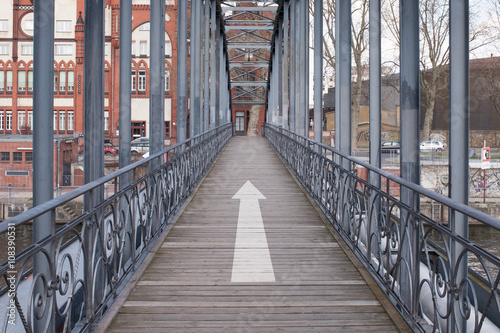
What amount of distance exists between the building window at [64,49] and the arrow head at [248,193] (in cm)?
2913

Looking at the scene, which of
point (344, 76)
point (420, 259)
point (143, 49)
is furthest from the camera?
point (143, 49)

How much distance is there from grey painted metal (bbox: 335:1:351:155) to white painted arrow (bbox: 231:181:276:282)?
1744 mm

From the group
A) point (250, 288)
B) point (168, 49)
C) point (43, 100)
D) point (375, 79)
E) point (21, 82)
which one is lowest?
point (250, 288)

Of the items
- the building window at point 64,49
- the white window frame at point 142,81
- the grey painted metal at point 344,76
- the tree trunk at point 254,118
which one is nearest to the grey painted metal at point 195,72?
the grey painted metal at point 344,76

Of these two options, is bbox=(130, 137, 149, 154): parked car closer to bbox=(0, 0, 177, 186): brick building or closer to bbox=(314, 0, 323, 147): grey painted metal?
bbox=(0, 0, 177, 186): brick building

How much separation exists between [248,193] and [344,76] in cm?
287

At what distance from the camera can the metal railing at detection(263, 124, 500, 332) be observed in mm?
2756

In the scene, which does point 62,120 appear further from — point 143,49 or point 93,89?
A: point 93,89

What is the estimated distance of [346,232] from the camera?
597 cm

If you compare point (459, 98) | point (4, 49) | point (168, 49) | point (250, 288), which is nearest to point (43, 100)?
point (250, 288)

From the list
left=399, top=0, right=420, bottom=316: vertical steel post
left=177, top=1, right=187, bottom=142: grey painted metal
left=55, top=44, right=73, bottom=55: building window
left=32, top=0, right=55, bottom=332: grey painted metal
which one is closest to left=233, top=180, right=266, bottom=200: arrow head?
left=177, top=1, right=187, bottom=142: grey painted metal

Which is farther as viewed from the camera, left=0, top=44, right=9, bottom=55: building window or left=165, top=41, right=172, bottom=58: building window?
left=165, top=41, right=172, bottom=58: building window

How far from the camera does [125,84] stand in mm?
6176

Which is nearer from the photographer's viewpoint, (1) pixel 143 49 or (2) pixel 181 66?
(2) pixel 181 66
